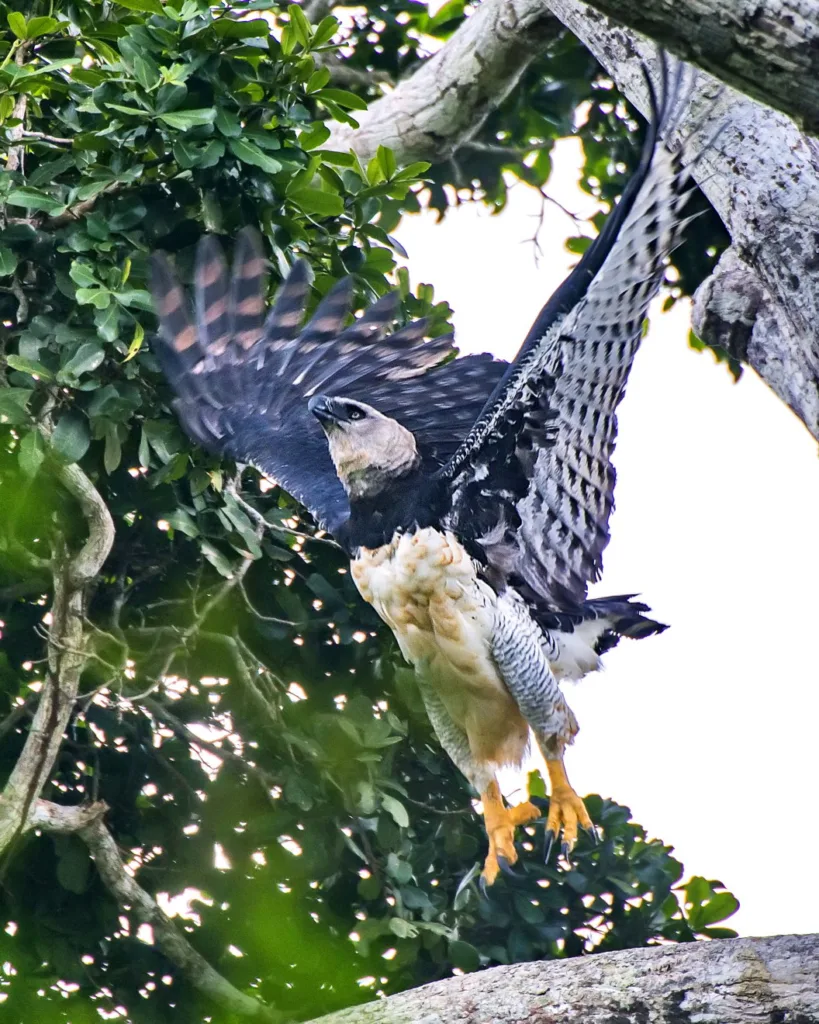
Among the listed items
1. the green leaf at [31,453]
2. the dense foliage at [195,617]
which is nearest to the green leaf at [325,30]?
the dense foliage at [195,617]

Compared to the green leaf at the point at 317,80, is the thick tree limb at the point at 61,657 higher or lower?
lower

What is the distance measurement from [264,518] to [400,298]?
0.86 metres

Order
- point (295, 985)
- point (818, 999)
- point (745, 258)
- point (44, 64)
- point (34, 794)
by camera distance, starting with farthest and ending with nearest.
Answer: point (44, 64)
point (34, 794)
point (745, 258)
point (818, 999)
point (295, 985)

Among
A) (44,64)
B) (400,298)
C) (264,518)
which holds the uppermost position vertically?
(44,64)

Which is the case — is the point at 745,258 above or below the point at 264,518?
below

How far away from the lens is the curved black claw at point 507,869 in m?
3.54

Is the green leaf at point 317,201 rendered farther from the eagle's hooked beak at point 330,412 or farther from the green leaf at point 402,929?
the green leaf at point 402,929

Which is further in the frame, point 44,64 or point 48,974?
point 44,64

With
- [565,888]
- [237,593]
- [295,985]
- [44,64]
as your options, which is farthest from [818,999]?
[44,64]

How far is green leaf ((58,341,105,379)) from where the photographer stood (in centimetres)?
325

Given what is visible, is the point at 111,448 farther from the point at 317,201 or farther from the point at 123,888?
the point at 123,888

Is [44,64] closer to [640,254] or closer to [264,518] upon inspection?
[264,518]

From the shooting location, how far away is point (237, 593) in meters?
3.84

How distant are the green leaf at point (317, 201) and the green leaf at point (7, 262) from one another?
0.77 m
